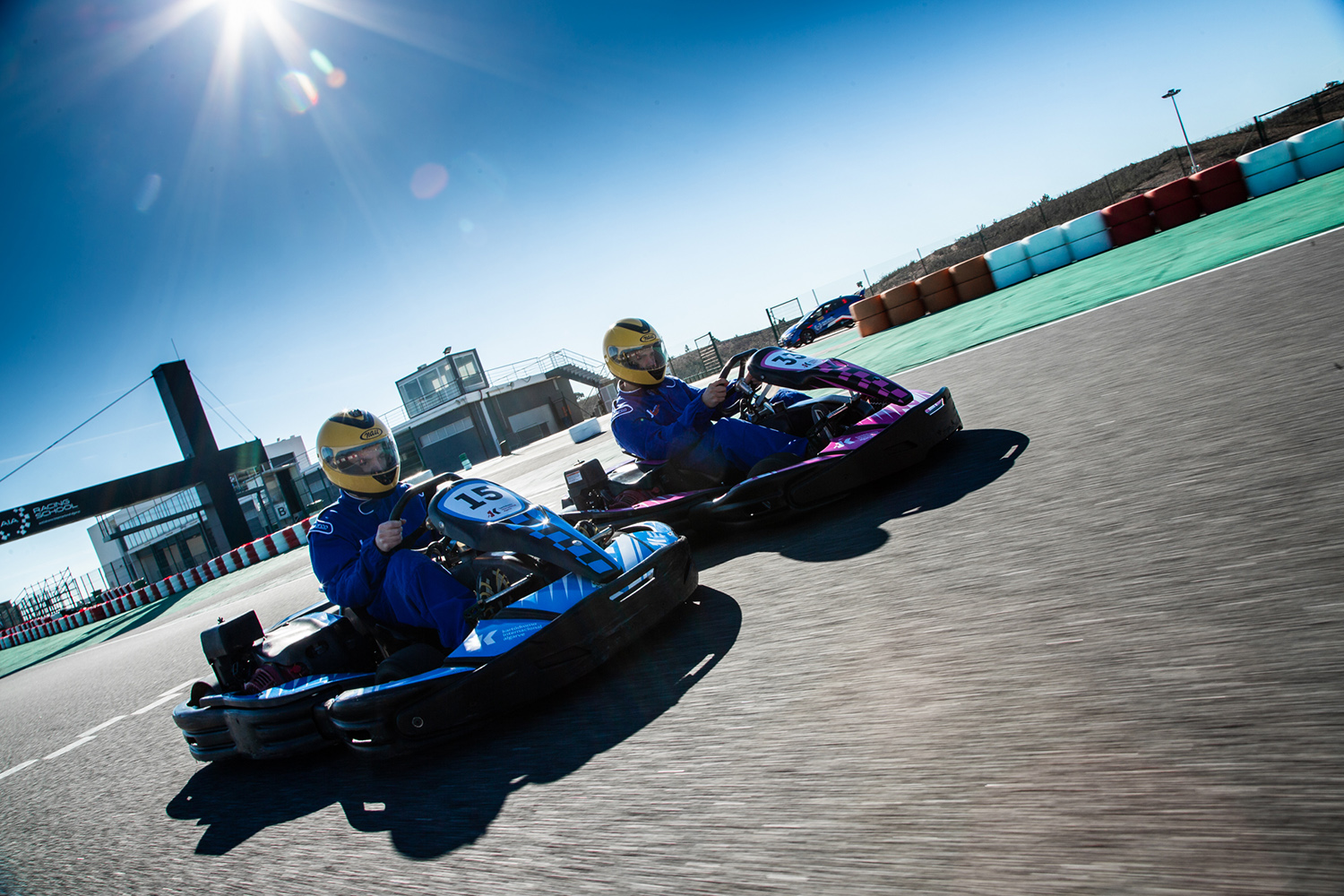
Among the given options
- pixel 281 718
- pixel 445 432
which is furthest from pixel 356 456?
pixel 445 432

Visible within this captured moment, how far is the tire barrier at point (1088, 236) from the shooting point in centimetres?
1258

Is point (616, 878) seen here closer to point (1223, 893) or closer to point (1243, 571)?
point (1223, 893)

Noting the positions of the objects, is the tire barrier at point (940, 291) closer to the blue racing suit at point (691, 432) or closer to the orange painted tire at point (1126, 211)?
the orange painted tire at point (1126, 211)

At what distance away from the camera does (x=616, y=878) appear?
1.47 metres

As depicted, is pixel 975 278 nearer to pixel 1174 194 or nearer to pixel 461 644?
pixel 1174 194

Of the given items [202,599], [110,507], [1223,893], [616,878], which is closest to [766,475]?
[616,878]

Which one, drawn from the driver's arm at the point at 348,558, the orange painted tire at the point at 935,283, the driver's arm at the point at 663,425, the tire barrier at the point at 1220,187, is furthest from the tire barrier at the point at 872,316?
the driver's arm at the point at 348,558

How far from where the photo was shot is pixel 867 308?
14.7 meters

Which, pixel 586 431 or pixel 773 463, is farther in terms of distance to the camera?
pixel 586 431

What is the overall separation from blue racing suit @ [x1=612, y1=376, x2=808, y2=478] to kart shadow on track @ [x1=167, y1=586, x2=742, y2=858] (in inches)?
40.7

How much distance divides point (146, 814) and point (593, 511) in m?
2.46

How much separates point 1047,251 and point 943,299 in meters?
1.95

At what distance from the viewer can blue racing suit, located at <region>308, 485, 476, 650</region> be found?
9.66ft

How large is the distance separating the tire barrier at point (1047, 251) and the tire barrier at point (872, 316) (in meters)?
2.77
